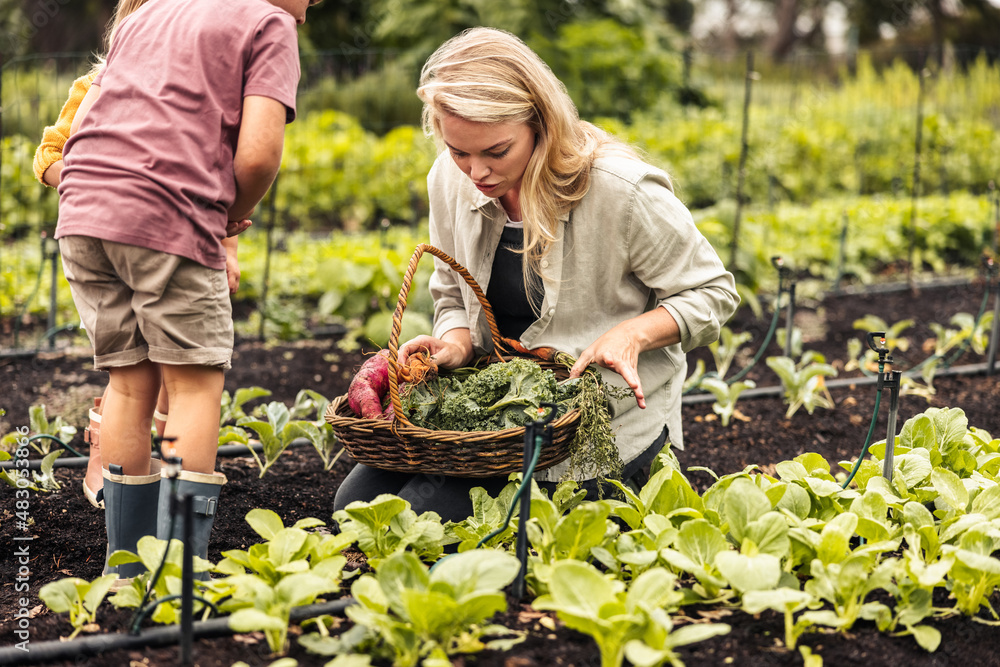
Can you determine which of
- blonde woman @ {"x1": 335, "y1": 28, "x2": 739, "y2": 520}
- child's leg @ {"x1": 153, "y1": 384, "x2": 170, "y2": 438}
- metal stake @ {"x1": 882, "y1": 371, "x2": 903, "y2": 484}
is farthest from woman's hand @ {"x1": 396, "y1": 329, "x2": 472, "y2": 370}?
metal stake @ {"x1": 882, "y1": 371, "x2": 903, "y2": 484}

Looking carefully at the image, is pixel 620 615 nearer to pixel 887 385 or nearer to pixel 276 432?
pixel 887 385

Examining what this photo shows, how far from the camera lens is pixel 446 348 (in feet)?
7.63

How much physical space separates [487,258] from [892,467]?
113cm

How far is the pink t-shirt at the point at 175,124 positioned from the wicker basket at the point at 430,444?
0.46 m

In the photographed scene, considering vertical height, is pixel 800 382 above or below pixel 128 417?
below

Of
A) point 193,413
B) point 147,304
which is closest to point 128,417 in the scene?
point 193,413

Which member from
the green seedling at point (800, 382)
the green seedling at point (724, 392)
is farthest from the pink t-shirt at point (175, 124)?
the green seedling at point (800, 382)

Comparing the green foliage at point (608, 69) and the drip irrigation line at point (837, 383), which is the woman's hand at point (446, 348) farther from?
the green foliage at point (608, 69)

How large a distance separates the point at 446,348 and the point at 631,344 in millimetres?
539

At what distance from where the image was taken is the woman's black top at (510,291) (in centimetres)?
235

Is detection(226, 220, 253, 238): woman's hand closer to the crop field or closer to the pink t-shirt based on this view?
the pink t-shirt

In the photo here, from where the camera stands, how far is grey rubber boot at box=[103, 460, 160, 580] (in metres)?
1.86

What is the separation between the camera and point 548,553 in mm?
1778

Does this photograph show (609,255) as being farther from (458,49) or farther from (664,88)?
(664,88)
